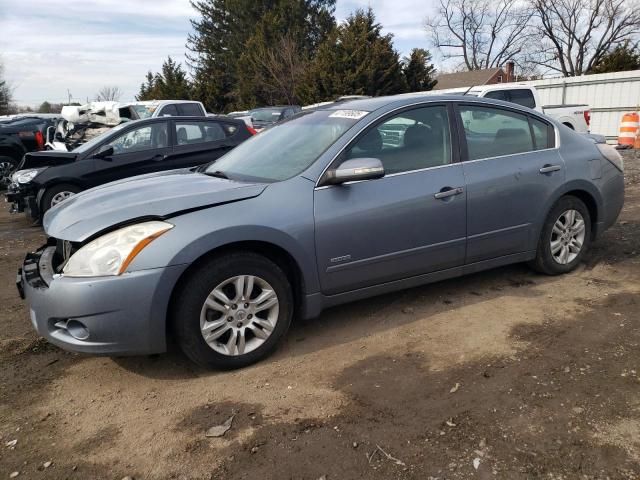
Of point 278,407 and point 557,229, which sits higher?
point 557,229

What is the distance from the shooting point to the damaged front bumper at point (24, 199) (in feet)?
26.0

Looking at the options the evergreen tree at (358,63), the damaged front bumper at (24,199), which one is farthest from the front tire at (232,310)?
the evergreen tree at (358,63)

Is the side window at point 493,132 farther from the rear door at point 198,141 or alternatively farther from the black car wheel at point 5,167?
the black car wheel at point 5,167

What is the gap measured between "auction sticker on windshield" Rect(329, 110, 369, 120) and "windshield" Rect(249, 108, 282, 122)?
13.0 m

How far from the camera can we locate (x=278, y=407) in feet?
9.64

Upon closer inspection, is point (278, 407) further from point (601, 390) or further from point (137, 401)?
point (601, 390)

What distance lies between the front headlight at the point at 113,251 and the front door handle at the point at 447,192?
1893 millimetres

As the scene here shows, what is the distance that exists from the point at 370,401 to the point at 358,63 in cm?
2395

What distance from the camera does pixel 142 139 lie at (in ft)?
26.9

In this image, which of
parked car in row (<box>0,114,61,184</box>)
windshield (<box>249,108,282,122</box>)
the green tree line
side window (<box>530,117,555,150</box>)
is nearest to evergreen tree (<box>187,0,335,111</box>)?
the green tree line

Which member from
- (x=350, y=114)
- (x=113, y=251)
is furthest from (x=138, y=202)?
(x=350, y=114)

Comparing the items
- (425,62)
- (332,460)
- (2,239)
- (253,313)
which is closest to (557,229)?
(253,313)

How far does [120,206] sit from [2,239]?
5431 mm

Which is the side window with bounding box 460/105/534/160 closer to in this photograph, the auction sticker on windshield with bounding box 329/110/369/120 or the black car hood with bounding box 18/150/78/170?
the auction sticker on windshield with bounding box 329/110/369/120
